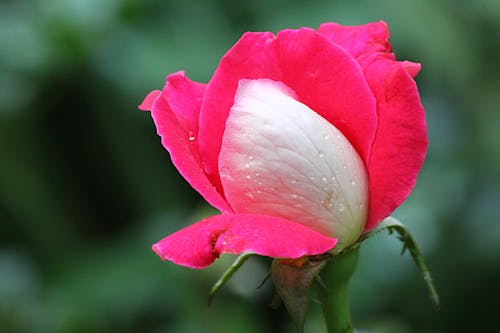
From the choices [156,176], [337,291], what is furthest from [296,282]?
[156,176]

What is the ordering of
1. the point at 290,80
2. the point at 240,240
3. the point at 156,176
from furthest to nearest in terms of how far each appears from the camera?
the point at 156,176 < the point at 290,80 < the point at 240,240

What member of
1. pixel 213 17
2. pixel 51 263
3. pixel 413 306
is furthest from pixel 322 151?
pixel 213 17

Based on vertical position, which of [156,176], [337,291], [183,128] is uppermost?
[183,128]

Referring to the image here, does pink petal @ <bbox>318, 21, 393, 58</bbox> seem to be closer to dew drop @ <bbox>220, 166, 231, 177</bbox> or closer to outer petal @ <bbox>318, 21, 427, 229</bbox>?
outer petal @ <bbox>318, 21, 427, 229</bbox>

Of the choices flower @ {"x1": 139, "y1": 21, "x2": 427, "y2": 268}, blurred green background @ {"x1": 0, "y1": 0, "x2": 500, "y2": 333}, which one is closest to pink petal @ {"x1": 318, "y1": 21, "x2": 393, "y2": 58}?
flower @ {"x1": 139, "y1": 21, "x2": 427, "y2": 268}

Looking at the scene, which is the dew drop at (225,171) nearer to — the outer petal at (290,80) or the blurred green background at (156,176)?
the outer petal at (290,80)

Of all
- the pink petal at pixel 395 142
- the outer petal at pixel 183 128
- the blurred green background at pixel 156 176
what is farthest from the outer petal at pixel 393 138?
the blurred green background at pixel 156 176

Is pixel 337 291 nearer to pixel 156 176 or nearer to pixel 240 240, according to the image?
pixel 240 240
